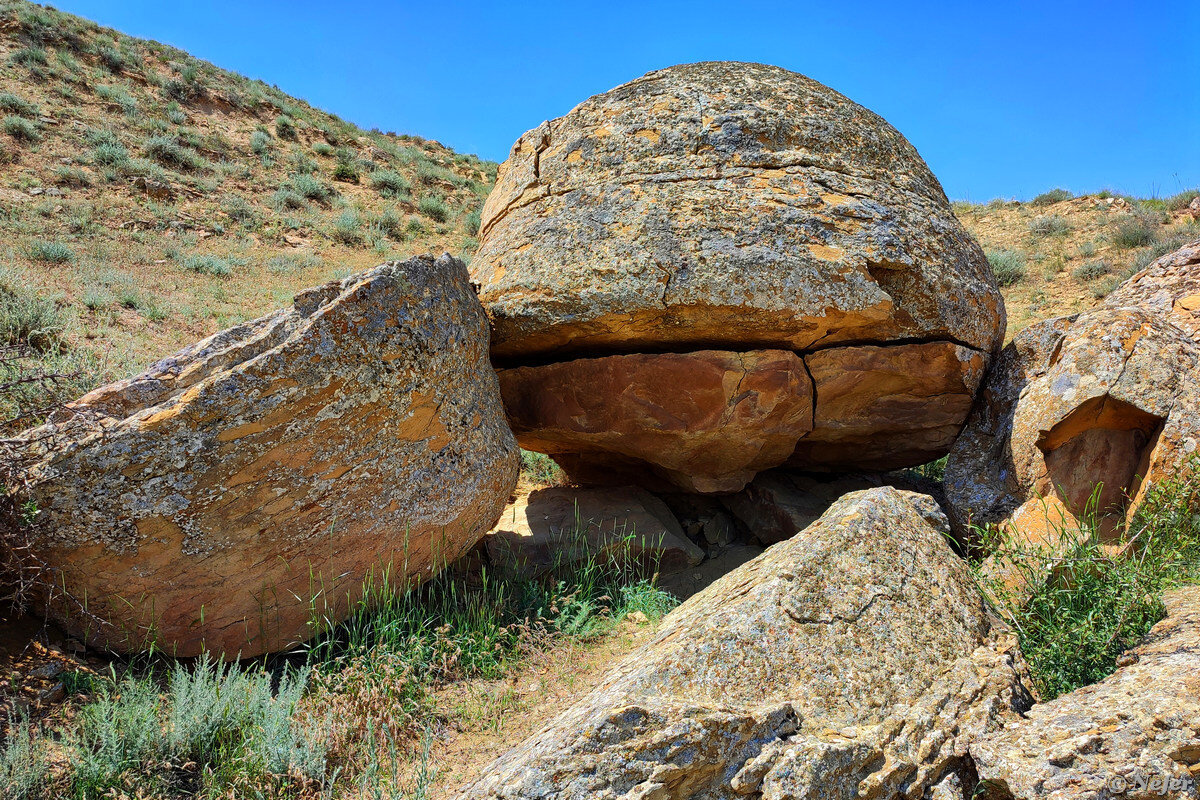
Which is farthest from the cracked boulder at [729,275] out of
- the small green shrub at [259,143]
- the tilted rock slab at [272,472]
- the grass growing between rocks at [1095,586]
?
the small green shrub at [259,143]

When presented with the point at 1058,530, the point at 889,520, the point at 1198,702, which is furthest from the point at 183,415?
the point at 1058,530

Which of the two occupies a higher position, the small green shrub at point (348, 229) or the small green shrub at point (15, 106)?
the small green shrub at point (15, 106)

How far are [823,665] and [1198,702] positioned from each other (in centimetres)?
113

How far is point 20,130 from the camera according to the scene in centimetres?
1433

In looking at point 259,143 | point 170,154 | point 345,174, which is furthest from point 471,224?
point 170,154

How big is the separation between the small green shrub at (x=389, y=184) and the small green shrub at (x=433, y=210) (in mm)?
889

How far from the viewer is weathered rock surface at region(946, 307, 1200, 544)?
3889 millimetres

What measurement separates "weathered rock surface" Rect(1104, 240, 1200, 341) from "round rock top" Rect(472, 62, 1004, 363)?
114cm

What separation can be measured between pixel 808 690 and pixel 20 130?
18056 mm

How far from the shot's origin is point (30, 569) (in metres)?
3.03

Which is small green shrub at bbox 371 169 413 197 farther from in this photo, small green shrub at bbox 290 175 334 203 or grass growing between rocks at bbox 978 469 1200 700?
grass growing between rocks at bbox 978 469 1200 700

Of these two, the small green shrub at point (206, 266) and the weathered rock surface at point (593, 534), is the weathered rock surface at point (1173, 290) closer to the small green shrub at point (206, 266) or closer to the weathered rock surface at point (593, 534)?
the weathered rock surface at point (593, 534)

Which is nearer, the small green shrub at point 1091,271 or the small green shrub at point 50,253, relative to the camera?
the small green shrub at point 50,253

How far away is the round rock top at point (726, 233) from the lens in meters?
4.11
